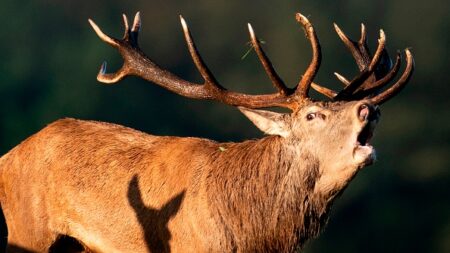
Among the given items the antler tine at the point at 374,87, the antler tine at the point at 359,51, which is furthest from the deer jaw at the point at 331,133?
the antler tine at the point at 359,51

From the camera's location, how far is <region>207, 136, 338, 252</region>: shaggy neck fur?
541cm

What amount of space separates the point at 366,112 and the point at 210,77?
992 millimetres

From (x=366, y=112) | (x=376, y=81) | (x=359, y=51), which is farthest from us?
(x=359, y=51)

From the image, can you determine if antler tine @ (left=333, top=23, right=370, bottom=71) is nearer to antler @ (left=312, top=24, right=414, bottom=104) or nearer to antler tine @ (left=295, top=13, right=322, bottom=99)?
antler @ (left=312, top=24, right=414, bottom=104)

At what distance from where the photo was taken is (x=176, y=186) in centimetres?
565

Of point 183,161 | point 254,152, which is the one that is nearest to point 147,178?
point 183,161

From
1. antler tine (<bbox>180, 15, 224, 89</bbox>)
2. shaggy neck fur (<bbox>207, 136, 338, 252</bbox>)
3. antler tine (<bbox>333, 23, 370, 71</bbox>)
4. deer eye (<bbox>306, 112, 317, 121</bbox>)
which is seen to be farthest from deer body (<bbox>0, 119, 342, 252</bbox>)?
antler tine (<bbox>333, 23, 370, 71</bbox>)

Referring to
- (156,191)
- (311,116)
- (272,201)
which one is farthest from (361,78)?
(156,191)

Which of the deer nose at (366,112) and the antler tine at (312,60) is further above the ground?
the antler tine at (312,60)

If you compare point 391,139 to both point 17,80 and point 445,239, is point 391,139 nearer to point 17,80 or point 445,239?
point 445,239

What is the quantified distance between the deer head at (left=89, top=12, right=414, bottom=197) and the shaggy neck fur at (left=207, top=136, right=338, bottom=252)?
3.3 inches

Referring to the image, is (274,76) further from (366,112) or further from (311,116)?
(366,112)

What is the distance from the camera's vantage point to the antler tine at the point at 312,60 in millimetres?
5422

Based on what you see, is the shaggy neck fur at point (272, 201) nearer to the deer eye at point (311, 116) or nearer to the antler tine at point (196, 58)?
the deer eye at point (311, 116)
